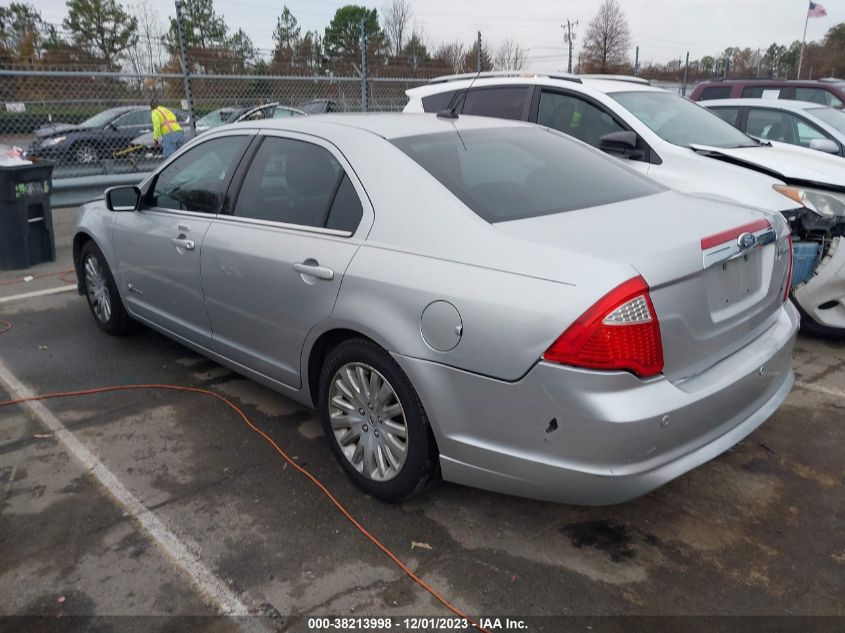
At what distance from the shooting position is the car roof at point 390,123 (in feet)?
10.9

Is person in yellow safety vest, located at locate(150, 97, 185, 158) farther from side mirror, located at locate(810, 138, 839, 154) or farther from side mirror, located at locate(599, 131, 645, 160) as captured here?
side mirror, located at locate(810, 138, 839, 154)

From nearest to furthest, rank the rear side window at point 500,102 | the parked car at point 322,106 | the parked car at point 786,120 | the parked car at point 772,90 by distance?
1. the rear side window at point 500,102
2. the parked car at point 786,120
3. the parked car at point 772,90
4. the parked car at point 322,106

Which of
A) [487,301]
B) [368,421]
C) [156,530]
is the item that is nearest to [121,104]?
[156,530]

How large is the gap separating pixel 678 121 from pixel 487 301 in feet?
14.2

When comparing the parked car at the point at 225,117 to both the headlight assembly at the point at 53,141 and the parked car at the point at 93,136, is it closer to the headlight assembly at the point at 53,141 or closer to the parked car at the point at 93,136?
the parked car at the point at 93,136

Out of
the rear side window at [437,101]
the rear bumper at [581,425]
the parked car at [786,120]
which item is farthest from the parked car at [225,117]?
the rear bumper at [581,425]

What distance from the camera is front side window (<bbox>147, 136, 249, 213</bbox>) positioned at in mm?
3873

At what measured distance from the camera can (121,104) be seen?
32.8 feet

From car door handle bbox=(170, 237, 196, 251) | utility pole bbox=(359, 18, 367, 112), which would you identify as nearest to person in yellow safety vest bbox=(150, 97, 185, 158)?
utility pole bbox=(359, 18, 367, 112)

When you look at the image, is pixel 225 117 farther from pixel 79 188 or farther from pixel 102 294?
pixel 102 294

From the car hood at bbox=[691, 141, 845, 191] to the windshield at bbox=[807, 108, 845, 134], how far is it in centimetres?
243

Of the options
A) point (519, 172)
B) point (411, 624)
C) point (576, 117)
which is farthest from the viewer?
point (576, 117)

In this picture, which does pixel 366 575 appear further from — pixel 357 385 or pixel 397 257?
pixel 397 257

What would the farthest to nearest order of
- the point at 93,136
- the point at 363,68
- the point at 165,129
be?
the point at 93,136 → the point at 165,129 → the point at 363,68
